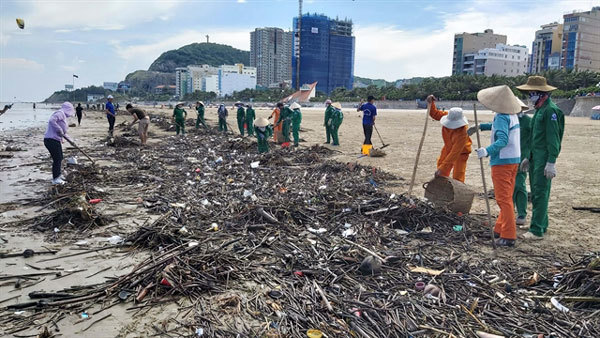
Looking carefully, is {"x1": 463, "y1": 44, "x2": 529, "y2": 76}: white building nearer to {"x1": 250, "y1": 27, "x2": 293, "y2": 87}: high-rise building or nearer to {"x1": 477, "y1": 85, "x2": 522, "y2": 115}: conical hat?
{"x1": 250, "y1": 27, "x2": 293, "y2": 87}: high-rise building

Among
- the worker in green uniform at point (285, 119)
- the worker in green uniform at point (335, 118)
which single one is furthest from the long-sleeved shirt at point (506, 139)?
the worker in green uniform at point (285, 119)

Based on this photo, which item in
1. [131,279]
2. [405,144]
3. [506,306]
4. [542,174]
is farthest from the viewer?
[405,144]

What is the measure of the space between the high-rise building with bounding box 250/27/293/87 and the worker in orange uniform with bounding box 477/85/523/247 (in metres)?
180

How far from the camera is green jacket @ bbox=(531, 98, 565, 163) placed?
5.07 metres

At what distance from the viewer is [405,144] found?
16016 mm

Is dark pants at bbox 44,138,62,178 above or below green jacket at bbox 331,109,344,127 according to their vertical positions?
below

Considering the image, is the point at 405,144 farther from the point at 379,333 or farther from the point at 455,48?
the point at 455,48

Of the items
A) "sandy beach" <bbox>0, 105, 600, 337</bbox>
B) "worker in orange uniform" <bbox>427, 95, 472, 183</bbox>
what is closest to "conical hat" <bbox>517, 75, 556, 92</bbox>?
"worker in orange uniform" <bbox>427, 95, 472, 183</bbox>

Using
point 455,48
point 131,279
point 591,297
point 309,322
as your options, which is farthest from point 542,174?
point 455,48

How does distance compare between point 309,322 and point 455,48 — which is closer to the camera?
point 309,322

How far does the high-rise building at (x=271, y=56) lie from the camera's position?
181375 mm

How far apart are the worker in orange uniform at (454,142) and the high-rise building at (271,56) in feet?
586

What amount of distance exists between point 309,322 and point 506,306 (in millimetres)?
1775

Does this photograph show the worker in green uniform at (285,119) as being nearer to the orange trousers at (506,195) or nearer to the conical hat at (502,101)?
the conical hat at (502,101)
